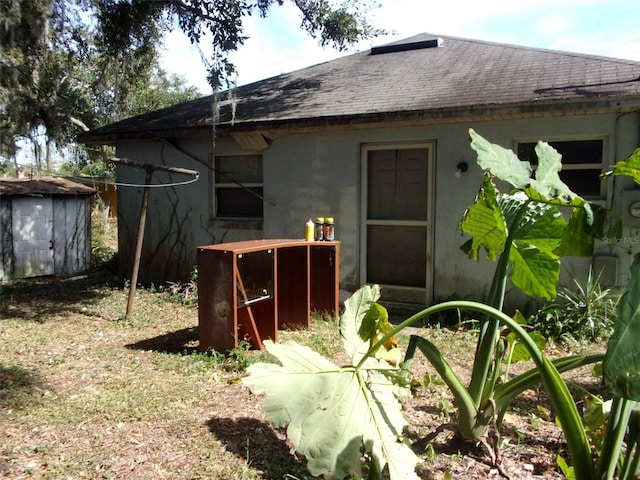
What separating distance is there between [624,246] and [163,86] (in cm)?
2998

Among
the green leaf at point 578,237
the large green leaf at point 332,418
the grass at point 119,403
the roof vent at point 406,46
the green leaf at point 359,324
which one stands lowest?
the grass at point 119,403

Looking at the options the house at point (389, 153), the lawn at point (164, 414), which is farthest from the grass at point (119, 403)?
the house at point (389, 153)

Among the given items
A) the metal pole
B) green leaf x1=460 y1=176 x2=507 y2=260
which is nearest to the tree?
the metal pole

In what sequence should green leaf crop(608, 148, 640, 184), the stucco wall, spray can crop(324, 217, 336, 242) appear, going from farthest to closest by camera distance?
spray can crop(324, 217, 336, 242), the stucco wall, green leaf crop(608, 148, 640, 184)

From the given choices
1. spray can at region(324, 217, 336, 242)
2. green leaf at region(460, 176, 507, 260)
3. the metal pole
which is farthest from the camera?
spray can at region(324, 217, 336, 242)

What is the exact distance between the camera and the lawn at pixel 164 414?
2.94 metres

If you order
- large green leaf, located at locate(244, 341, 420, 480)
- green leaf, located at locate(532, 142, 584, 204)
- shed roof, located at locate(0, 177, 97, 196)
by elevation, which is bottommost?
large green leaf, located at locate(244, 341, 420, 480)

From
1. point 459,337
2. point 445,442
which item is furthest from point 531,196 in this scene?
point 459,337

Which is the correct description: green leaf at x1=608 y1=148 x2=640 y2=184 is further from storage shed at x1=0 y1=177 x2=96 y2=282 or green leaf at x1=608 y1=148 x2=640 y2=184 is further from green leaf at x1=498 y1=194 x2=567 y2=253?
storage shed at x1=0 y1=177 x2=96 y2=282

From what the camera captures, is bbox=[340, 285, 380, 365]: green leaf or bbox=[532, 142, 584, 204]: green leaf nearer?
bbox=[532, 142, 584, 204]: green leaf

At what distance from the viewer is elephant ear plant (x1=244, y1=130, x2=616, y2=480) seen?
1.89 meters

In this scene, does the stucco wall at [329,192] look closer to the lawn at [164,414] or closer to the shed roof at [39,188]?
the lawn at [164,414]

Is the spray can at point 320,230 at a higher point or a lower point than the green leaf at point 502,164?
lower

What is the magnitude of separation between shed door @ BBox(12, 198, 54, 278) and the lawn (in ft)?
19.5
